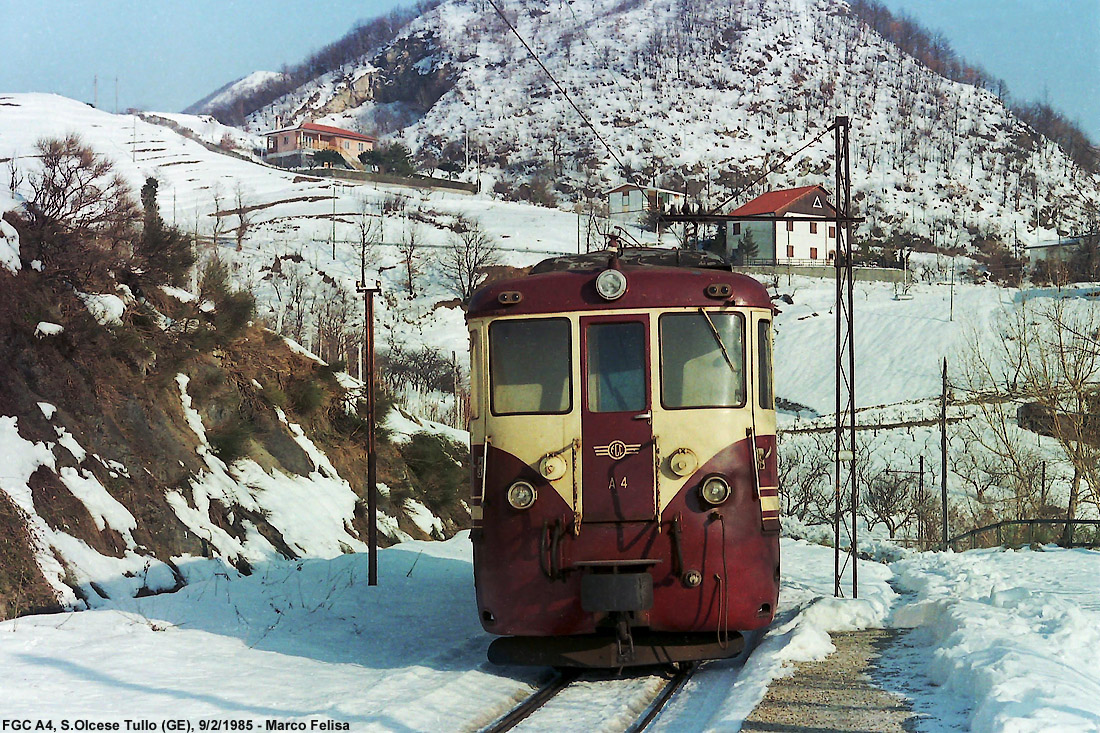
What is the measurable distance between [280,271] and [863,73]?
153 m

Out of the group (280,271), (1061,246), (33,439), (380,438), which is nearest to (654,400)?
(33,439)

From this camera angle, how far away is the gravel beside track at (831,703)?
7.33 meters

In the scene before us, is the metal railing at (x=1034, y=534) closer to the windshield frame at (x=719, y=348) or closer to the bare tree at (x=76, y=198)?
the windshield frame at (x=719, y=348)

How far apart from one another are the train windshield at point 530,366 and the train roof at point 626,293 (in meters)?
0.15

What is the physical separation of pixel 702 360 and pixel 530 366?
1.48 m

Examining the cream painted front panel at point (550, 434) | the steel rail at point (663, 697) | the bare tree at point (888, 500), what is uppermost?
the cream painted front panel at point (550, 434)

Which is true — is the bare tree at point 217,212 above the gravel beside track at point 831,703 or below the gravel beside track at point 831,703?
above

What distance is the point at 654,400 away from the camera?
943 centimetres

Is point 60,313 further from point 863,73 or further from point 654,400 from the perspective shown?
point 863,73

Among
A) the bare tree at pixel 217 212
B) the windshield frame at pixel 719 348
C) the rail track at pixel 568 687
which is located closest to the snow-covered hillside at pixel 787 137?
the bare tree at pixel 217 212

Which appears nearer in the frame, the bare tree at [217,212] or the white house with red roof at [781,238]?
the bare tree at [217,212]

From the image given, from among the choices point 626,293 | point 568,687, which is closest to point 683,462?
point 626,293

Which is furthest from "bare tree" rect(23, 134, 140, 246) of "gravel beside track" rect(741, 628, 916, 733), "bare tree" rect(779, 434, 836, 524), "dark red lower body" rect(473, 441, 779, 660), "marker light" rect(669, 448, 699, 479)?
"bare tree" rect(779, 434, 836, 524)

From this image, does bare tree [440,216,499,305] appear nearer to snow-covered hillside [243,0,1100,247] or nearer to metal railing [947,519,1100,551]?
metal railing [947,519,1100,551]
